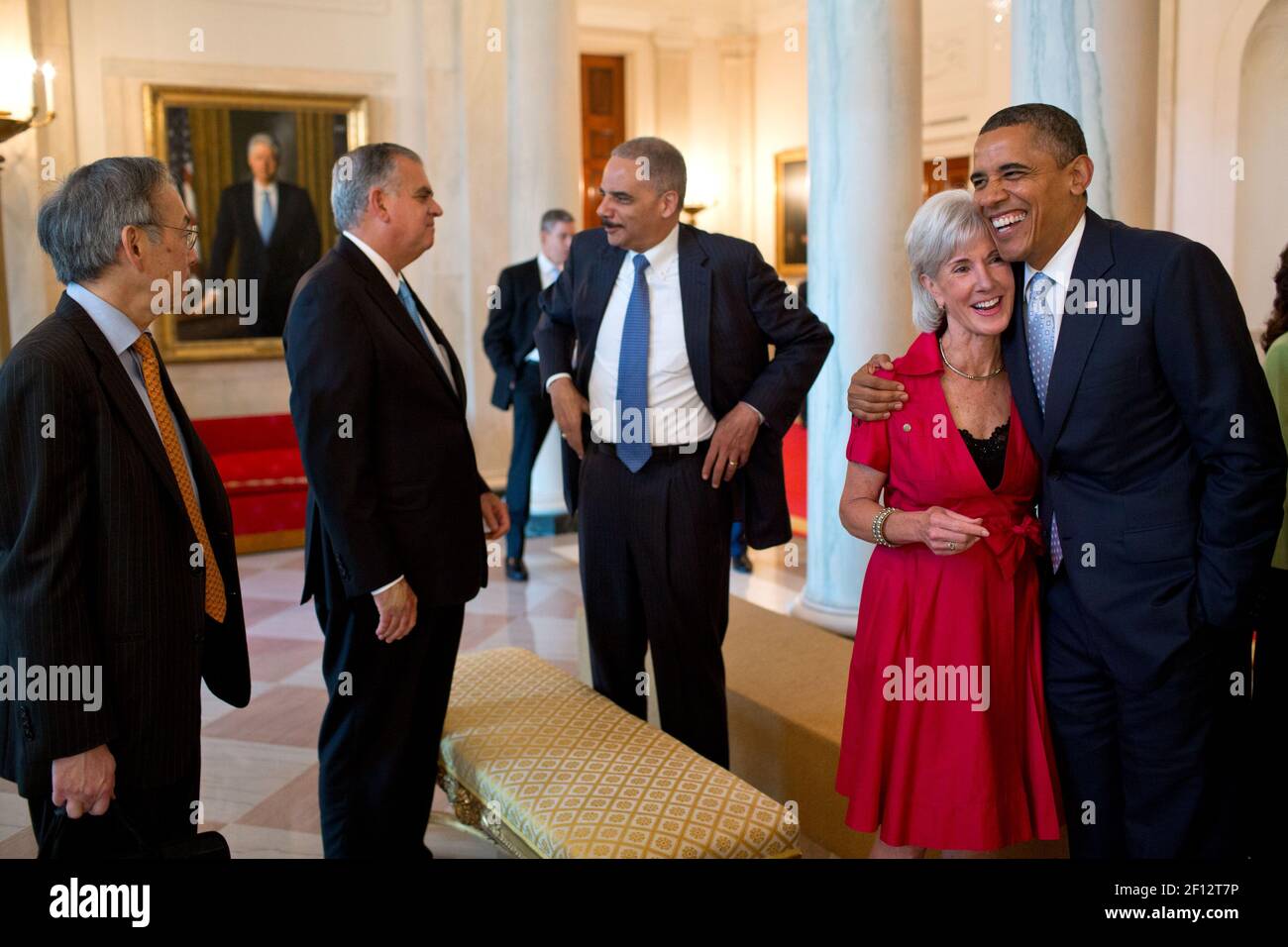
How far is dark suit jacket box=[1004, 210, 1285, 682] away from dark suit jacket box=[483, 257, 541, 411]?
4873 millimetres

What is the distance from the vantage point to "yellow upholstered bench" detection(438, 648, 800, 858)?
2.76 metres

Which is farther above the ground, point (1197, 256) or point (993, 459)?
point (1197, 256)

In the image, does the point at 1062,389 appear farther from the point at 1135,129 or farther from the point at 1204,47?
the point at 1204,47

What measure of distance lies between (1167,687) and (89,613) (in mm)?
2084

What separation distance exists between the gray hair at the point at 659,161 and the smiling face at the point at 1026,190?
128cm

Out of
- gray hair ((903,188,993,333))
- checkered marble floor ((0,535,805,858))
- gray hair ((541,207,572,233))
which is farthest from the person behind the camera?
gray hair ((541,207,572,233))

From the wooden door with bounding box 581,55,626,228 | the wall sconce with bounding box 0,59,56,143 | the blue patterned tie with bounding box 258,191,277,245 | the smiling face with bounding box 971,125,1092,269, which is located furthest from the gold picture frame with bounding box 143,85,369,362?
the smiling face with bounding box 971,125,1092,269

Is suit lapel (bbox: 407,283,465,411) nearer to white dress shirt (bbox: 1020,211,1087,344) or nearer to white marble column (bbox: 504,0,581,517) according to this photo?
white dress shirt (bbox: 1020,211,1087,344)

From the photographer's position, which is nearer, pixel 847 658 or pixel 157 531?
pixel 157 531

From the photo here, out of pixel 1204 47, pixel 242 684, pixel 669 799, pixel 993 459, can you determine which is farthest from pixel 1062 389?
pixel 1204 47

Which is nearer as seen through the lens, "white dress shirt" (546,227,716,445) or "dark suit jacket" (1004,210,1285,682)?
"dark suit jacket" (1004,210,1285,682)

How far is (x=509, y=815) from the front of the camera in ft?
9.89

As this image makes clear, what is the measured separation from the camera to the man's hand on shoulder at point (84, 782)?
2.15 meters

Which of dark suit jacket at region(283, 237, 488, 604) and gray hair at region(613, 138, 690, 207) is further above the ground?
gray hair at region(613, 138, 690, 207)
